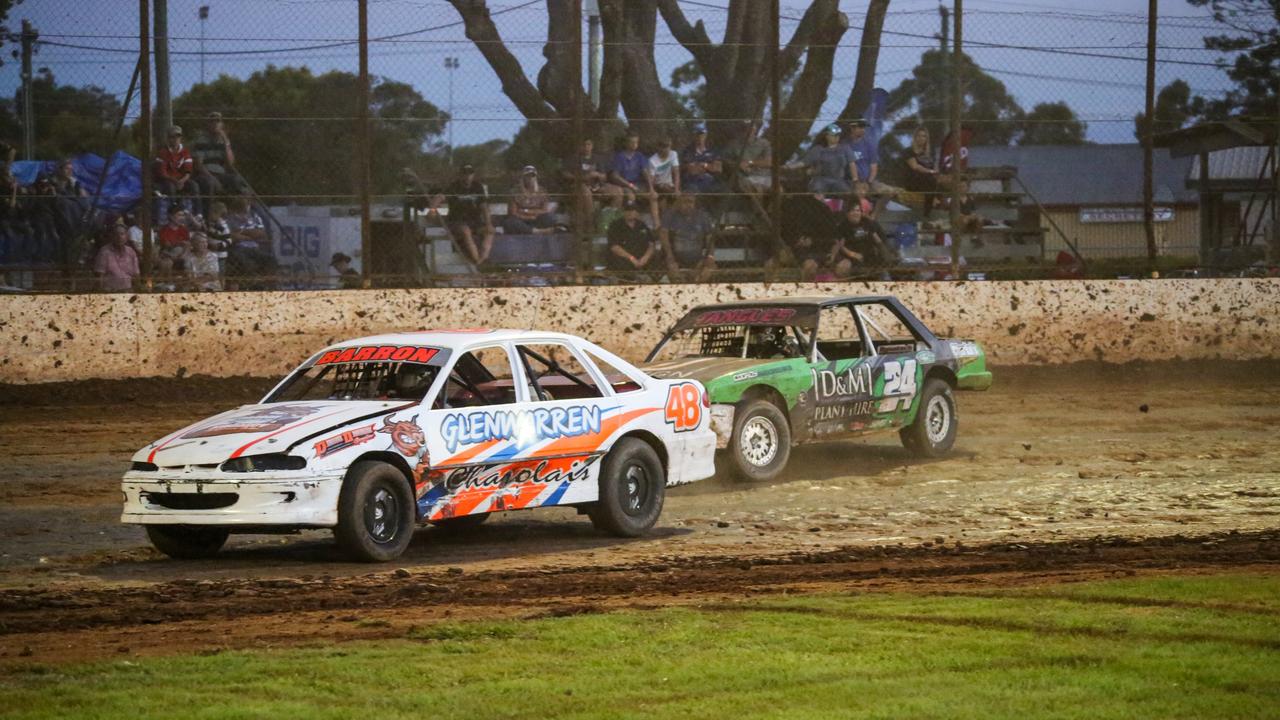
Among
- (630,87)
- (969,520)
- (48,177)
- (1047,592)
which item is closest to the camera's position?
(1047,592)

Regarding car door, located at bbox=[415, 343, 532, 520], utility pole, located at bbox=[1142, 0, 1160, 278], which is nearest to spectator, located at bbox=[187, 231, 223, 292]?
car door, located at bbox=[415, 343, 532, 520]

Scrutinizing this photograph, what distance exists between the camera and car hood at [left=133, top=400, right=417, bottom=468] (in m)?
8.86

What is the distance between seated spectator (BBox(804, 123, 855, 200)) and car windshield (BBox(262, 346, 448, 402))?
11.2 m

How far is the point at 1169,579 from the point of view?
8172 millimetres

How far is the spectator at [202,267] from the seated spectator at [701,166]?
18.4 feet

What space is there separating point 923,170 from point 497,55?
566 centimetres

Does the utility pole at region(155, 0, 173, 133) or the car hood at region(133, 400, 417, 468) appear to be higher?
the utility pole at region(155, 0, 173, 133)

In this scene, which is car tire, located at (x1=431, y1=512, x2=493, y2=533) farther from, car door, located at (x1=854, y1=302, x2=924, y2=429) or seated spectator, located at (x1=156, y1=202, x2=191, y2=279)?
seated spectator, located at (x1=156, y1=202, x2=191, y2=279)

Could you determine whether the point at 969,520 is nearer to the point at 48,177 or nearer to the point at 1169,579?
the point at 1169,579

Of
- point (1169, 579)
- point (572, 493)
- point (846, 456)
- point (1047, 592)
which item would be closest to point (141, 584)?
point (572, 493)

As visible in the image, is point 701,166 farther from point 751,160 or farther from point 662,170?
point 751,160

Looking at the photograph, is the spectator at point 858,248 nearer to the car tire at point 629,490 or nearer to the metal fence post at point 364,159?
the metal fence post at point 364,159

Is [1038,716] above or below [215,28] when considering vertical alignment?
below

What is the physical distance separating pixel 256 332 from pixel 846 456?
23.6 feet
